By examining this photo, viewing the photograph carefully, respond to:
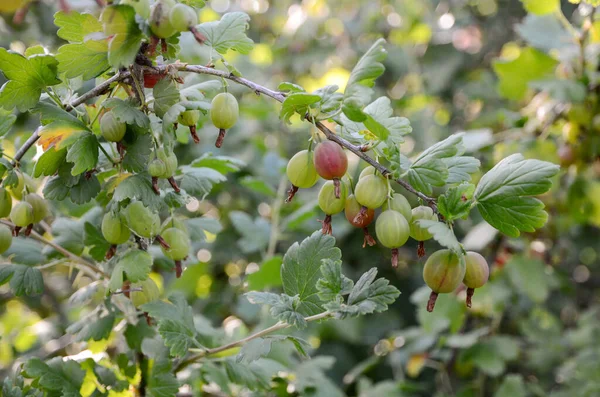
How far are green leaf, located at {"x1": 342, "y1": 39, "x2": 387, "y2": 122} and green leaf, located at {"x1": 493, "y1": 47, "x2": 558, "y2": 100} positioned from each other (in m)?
1.06

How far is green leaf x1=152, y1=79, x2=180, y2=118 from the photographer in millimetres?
606

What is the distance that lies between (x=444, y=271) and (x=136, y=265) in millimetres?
352

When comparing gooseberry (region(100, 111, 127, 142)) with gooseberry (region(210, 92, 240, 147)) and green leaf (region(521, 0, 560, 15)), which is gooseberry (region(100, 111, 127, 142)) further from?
green leaf (region(521, 0, 560, 15))

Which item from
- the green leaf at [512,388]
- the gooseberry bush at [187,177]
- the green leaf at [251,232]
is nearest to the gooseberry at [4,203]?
the gooseberry bush at [187,177]

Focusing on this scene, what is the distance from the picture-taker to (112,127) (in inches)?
23.9

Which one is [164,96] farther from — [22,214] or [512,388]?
[512,388]

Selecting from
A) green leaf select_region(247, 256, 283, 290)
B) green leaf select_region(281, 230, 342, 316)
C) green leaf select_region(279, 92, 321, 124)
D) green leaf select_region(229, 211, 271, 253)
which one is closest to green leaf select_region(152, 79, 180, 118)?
green leaf select_region(279, 92, 321, 124)

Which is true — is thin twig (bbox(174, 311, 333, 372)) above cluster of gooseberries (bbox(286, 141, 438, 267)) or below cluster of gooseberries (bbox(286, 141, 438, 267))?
below

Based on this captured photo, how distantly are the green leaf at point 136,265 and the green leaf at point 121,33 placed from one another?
0.23 m

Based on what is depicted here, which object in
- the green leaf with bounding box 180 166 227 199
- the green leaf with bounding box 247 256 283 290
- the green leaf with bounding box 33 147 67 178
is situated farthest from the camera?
the green leaf with bounding box 247 256 283 290

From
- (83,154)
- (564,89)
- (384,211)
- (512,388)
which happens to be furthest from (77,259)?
(564,89)

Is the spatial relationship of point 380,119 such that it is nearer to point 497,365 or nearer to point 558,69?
point 497,365

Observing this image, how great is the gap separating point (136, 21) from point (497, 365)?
1.12 m

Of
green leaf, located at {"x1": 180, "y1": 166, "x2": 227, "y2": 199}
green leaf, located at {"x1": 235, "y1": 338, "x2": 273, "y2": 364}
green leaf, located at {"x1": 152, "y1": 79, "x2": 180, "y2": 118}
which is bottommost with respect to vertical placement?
green leaf, located at {"x1": 235, "y1": 338, "x2": 273, "y2": 364}
